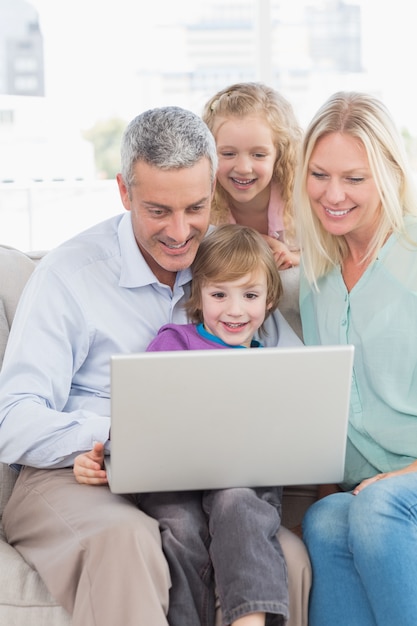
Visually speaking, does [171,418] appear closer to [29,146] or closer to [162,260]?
[162,260]

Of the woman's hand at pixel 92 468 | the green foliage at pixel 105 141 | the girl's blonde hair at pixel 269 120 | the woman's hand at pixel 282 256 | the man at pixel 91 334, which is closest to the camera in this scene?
the man at pixel 91 334

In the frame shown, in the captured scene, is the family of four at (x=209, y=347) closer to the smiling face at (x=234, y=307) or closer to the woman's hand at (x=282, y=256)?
the smiling face at (x=234, y=307)

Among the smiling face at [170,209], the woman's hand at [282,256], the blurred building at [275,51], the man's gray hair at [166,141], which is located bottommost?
the woman's hand at [282,256]

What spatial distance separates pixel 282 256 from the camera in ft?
7.77

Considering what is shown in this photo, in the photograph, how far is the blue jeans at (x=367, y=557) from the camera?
5.23 feet

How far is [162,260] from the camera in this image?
2.03 m

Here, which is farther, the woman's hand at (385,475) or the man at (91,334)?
the woman's hand at (385,475)

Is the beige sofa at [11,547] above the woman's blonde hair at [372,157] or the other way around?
the other way around

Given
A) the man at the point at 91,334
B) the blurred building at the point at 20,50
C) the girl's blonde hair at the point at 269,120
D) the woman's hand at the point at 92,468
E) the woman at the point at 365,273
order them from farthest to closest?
the blurred building at the point at 20,50 < the girl's blonde hair at the point at 269,120 < the woman at the point at 365,273 < the woman's hand at the point at 92,468 < the man at the point at 91,334

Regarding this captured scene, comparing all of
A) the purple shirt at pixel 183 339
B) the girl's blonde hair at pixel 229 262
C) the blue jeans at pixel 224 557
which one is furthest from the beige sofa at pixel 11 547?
the purple shirt at pixel 183 339

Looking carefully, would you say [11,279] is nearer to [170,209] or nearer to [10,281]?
[10,281]

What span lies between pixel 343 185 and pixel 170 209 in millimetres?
369

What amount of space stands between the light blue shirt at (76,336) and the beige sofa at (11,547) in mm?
186

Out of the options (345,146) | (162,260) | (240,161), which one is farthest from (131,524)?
(240,161)
